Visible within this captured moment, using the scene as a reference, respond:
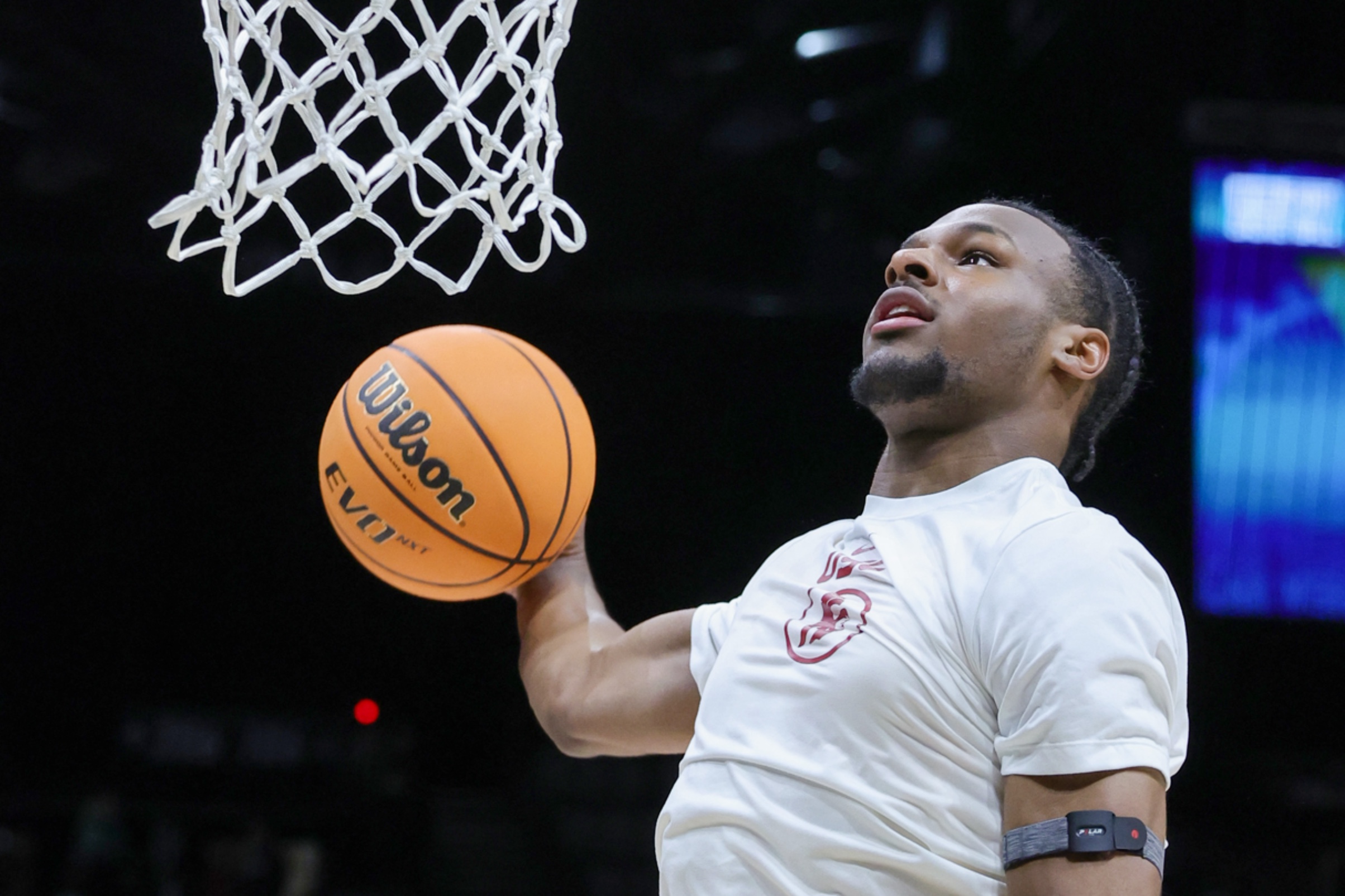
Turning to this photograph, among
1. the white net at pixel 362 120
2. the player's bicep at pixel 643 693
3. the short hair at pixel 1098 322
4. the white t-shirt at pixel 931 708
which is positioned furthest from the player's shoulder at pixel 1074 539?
the white net at pixel 362 120

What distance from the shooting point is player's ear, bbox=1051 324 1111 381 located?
1.86m

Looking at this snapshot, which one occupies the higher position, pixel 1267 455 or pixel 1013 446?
pixel 1013 446

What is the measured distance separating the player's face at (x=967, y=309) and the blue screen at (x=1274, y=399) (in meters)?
2.98

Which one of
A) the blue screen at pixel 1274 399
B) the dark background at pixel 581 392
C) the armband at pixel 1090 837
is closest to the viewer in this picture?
the armband at pixel 1090 837

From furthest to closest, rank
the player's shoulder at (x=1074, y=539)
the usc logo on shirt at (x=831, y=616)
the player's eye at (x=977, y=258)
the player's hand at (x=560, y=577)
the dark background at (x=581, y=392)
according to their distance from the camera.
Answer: the dark background at (x=581, y=392), the player's hand at (x=560, y=577), the player's eye at (x=977, y=258), the usc logo on shirt at (x=831, y=616), the player's shoulder at (x=1074, y=539)

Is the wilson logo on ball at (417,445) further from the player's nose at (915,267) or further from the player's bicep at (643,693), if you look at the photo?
the player's nose at (915,267)

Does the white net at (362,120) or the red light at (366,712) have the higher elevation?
the white net at (362,120)

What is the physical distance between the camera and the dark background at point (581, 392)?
195 inches

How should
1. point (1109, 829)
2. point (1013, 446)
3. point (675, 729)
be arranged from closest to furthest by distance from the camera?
point (1109, 829), point (1013, 446), point (675, 729)

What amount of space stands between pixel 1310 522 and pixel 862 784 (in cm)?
367

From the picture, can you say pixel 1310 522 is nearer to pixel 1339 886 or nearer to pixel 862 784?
pixel 1339 886

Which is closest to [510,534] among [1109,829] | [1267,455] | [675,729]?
[675,729]

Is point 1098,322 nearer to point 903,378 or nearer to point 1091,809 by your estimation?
point 903,378

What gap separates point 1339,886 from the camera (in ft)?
17.4
